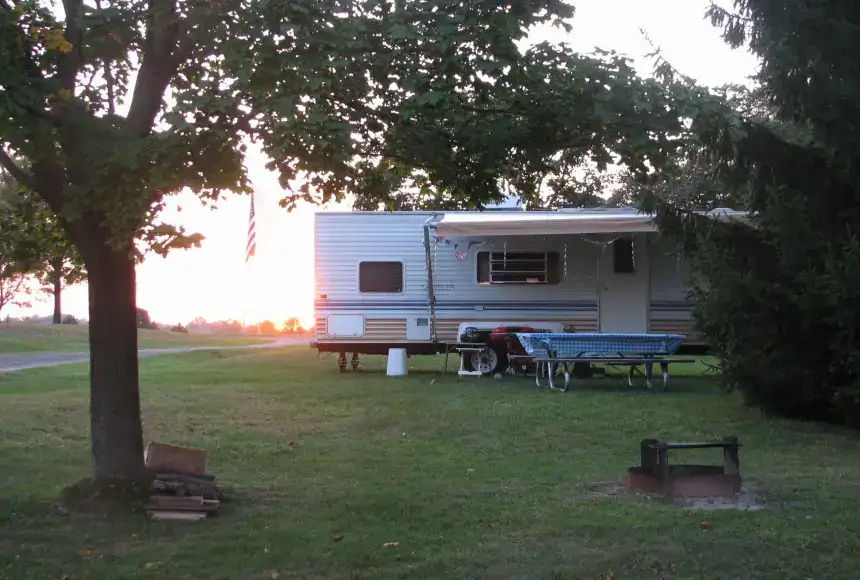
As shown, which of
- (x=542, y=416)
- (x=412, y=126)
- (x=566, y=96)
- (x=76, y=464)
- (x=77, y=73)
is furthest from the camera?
(x=542, y=416)

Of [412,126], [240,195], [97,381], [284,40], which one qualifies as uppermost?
[284,40]

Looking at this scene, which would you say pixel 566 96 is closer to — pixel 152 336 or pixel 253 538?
pixel 253 538

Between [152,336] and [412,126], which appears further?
[152,336]

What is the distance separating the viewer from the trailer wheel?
16.5 meters

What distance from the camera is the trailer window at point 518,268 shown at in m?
16.6

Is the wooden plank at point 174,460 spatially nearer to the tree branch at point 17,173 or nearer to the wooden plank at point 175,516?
the wooden plank at point 175,516

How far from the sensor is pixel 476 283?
54.5 feet

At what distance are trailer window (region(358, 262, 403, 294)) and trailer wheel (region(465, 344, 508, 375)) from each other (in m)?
2.00

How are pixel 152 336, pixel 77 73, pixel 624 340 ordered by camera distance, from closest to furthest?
pixel 77 73 → pixel 624 340 → pixel 152 336

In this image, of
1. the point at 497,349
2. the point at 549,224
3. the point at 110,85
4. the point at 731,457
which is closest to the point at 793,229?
the point at 731,457

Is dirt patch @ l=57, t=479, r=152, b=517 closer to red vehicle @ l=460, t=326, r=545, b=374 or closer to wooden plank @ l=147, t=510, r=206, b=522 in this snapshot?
wooden plank @ l=147, t=510, r=206, b=522

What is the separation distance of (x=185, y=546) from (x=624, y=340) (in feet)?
29.7

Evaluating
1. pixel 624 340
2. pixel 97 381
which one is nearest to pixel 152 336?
pixel 624 340

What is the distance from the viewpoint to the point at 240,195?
21.8 feet
